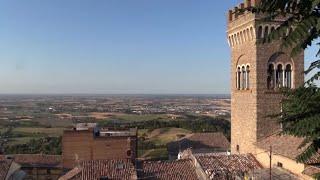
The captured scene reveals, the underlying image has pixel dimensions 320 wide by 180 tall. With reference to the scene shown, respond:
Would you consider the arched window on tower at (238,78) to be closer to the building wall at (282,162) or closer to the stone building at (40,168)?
the building wall at (282,162)

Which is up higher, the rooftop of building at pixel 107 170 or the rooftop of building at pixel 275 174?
the rooftop of building at pixel 275 174

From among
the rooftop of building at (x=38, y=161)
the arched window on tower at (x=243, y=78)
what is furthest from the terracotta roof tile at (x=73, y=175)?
the rooftop of building at (x=38, y=161)

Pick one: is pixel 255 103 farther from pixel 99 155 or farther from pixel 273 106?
pixel 99 155

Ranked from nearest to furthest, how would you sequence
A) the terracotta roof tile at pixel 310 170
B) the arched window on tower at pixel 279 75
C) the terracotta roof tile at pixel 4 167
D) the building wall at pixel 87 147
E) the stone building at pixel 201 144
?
1. the terracotta roof tile at pixel 310 170
2. the arched window on tower at pixel 279 75
3. the terracotta roof tile at pixel 4 167
4. the building wall at pixel 87 147
5. the stone building at pixel 201 144

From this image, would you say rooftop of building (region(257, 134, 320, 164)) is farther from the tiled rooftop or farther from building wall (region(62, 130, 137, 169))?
the tiled rooftop

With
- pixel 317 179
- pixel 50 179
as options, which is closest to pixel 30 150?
pixel 50 179

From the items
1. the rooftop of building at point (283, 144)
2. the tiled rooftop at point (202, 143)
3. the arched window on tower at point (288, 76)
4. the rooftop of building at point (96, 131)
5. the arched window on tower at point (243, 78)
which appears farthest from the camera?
the tiled rooftop at point (202, 143)

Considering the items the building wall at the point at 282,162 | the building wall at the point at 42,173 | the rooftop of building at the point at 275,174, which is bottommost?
the building wall at the point at 42,173
